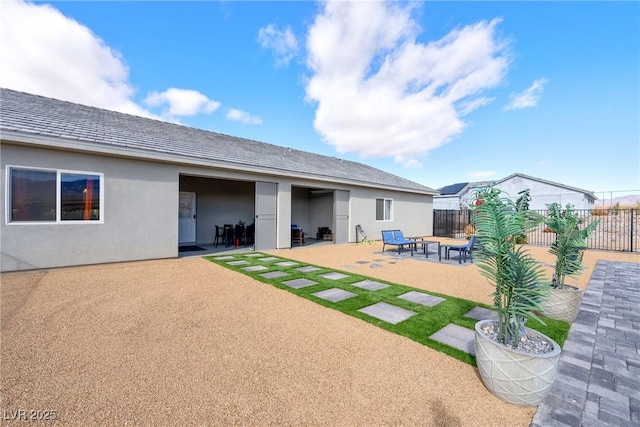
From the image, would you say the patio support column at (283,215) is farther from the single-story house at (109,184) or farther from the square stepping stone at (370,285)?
the square stepping stone at (370,285)

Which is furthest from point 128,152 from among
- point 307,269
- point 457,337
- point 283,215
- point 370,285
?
point 457,337

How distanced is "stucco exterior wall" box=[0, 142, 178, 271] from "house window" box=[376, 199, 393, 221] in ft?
33.5

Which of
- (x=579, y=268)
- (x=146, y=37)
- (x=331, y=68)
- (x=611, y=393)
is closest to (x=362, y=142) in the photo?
(x=331, y=68)

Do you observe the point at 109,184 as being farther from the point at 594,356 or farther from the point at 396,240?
the point at 594,356

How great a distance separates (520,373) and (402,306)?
222cm

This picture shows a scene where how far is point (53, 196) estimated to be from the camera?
618 cm

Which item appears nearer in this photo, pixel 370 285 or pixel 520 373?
pixel 520 373

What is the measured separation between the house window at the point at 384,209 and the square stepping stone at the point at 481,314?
10.3m

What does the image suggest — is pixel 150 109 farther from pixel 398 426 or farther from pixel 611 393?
pixel 611 393

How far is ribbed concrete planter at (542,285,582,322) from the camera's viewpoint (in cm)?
365

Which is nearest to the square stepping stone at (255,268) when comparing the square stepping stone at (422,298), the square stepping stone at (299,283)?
the square stepping stone at (299,283)

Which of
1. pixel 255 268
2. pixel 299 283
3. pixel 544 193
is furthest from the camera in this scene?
pixel 544 193

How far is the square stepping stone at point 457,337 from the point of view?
2929 millimetres

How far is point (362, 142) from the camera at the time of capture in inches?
1078
